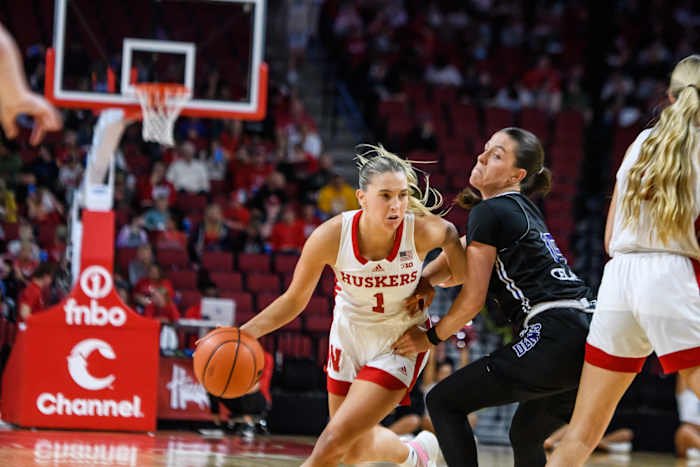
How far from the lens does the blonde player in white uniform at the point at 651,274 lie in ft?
11.4

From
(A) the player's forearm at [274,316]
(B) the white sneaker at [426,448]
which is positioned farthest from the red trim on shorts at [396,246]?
(B) the white sneaker at [426,448]

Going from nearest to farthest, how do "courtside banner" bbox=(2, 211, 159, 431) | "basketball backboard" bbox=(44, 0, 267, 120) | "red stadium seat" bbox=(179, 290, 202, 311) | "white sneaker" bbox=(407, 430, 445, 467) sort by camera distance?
"white sneaker" bbox=(407, 430, 445, 467), "courtside banner" bbox=(2, 211, 159, 431), "basketball backboard" bbox=(44, 0, 267, 120), "red stadium seat" bbox=(179, 290, 202, 311)

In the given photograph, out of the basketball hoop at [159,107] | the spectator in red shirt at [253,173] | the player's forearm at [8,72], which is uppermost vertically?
the basketball hoop at [159,107]

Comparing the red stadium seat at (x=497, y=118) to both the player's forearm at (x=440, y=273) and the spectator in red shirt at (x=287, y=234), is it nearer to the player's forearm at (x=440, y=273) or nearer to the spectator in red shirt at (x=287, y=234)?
the spectator in red shirt at (x=287, y=234)

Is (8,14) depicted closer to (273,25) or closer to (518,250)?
(273,25)

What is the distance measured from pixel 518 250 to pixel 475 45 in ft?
39.6

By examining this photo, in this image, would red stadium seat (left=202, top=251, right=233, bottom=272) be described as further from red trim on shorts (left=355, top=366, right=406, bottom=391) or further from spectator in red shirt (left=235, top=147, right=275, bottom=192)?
red trim on shorts (left=355, top=366, right=406, bottom=391)

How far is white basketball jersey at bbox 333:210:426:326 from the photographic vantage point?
4344 millimetres

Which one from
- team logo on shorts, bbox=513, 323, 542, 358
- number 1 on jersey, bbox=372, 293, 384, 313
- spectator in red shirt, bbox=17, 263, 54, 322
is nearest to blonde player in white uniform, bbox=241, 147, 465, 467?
number 1 on jersey, bbox=372, 293, 384, 313

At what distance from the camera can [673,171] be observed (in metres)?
3.52

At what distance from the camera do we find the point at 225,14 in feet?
34.4

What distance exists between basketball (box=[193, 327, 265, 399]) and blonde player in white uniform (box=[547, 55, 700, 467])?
146 centimetres

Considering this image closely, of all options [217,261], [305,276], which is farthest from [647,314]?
[217,261]

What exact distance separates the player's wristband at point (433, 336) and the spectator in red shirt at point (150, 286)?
18.0 feet
